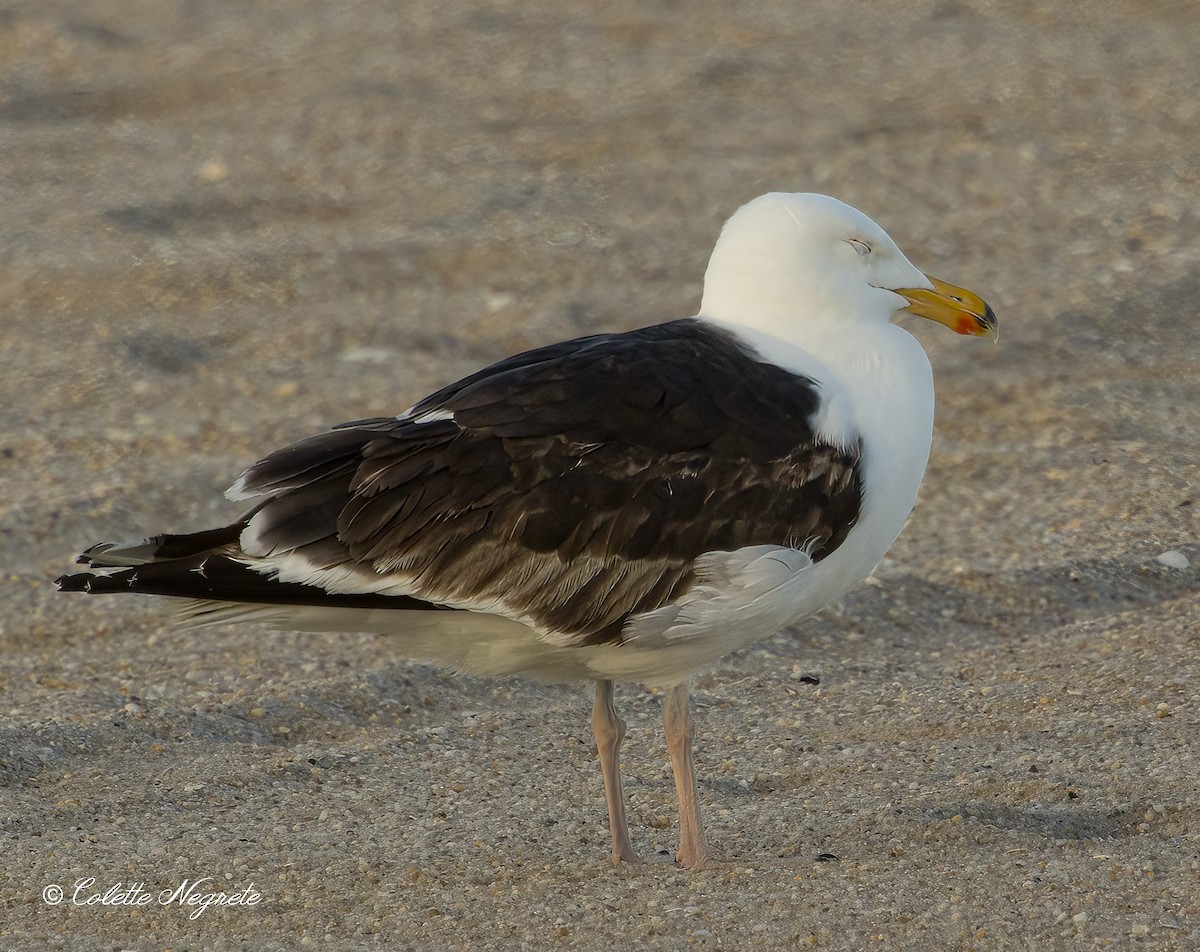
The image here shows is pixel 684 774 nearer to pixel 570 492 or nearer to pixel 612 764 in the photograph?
pixel 612 764

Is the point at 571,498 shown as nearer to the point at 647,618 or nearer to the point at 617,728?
the point at 647,618

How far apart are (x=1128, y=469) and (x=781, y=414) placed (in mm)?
3557

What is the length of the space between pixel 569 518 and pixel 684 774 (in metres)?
0.85

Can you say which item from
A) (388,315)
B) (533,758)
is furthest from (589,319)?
(533,758)

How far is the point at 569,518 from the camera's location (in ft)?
14.6

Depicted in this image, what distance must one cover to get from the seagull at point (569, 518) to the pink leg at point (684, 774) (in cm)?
25

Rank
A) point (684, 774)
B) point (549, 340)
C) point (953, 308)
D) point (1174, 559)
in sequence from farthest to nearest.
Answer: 1. point (549, 340)
2. point (1174, 559)
3. point (953, 308)
4. point (684, 774)

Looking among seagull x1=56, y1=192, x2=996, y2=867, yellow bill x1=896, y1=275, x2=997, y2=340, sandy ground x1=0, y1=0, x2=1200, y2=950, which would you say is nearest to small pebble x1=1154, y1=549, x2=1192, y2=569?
sandy ground x1=0, y1=0, x2=1200, y2=950

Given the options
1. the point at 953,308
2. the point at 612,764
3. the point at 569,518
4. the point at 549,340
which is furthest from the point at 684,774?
the point at 549,340

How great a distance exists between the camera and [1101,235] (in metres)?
10.2

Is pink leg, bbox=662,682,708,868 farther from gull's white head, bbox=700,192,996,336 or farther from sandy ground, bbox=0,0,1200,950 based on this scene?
gull's white head, bbox=700,192,996,336

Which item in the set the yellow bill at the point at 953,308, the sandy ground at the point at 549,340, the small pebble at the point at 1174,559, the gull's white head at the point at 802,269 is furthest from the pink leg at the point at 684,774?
the small pebble at the point at 1174,559

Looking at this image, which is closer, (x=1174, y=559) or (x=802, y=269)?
(x=802, y=269)

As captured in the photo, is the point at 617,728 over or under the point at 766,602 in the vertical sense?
under
